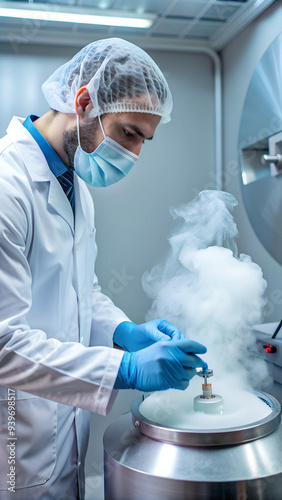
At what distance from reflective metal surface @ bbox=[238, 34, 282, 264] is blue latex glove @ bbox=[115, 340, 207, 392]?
33.8 inches

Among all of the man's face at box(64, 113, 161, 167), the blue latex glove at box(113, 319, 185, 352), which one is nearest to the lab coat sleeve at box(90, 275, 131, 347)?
the blue latex glove at box(113, 319, 185, 352)

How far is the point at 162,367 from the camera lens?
100 cm

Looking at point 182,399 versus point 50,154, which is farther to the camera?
point 50,154

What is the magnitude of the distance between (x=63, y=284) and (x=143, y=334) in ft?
1.08

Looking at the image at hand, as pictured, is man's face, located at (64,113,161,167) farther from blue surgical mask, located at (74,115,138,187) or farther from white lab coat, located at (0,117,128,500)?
white lab coat, located at (0,117,128,500)

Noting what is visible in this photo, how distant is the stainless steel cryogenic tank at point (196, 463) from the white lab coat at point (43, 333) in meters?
0.13

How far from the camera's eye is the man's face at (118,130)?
1.22m

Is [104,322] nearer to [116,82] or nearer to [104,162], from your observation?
[104,162]

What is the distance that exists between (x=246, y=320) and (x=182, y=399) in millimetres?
444

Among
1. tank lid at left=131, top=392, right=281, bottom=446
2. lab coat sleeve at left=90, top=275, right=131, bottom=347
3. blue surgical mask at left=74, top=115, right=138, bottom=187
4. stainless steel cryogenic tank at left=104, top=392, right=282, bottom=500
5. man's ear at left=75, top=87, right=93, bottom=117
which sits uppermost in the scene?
man's ear at left=75, top=87, right=93, bottom=117

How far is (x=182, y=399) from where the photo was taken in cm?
114

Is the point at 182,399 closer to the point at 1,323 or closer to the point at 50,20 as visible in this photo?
the point at 1,323

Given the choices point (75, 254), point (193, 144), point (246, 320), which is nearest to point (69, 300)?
point (75, 254)

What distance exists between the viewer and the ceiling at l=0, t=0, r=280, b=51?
1880 millimetres
